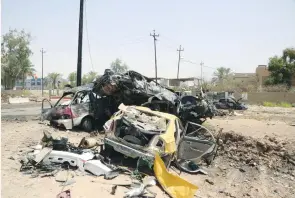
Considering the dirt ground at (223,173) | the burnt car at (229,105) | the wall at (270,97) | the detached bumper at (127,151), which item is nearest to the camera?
the dirt ground at (223,173)

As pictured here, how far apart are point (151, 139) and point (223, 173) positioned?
271 centimetres

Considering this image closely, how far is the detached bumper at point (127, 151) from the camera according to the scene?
7248mm

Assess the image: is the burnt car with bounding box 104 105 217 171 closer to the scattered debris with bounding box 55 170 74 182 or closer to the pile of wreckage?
the pile of wreckage

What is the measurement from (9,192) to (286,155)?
8.08 m

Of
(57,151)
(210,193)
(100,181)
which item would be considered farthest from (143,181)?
(57,151)

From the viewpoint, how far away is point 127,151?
7.52 metres

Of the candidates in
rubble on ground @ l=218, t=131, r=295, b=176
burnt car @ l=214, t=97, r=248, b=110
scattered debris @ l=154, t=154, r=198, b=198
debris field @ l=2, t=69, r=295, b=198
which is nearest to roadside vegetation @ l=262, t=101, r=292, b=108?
burnt car @ l=214, t=97, r=248, b=110

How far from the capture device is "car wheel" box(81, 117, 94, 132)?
12.7 meters

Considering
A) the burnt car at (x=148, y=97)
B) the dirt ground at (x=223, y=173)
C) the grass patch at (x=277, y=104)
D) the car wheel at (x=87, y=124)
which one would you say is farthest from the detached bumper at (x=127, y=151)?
the grass patch at (x=277, y=104)

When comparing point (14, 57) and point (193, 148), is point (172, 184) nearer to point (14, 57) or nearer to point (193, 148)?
point (193, 148)

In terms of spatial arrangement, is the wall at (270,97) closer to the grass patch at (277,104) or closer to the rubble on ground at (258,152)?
the grass patch at (277,104)

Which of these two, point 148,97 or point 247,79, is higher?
point 247,79

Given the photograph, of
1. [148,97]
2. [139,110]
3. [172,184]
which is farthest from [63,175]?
[148,97]

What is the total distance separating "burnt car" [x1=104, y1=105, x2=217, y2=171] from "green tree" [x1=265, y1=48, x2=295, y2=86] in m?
44.2
